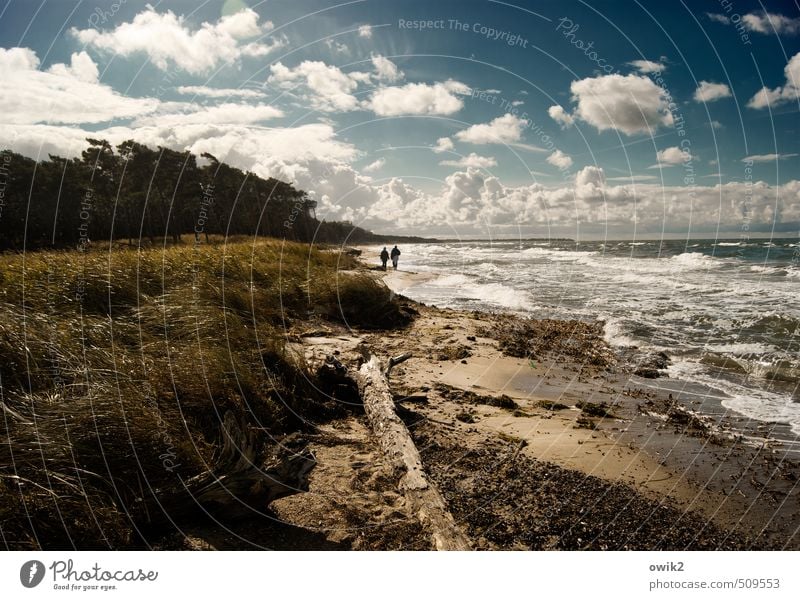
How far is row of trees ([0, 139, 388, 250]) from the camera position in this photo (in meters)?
28.2

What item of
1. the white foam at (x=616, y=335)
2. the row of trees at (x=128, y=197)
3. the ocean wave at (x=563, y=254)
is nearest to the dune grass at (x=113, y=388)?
the white foam at (x=616, y=335)

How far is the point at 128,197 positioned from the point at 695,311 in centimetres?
4406

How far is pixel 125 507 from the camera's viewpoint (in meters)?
2.88

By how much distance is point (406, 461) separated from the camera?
3986 mm

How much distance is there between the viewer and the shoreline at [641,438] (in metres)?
4.31

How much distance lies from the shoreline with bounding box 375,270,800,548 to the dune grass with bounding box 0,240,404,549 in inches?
108

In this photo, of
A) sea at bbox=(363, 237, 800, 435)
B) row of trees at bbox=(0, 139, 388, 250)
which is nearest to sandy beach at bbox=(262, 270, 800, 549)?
sea at bbox=(363, 237, 800, 435)

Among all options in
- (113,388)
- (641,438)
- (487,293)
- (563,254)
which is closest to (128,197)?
(487,293)

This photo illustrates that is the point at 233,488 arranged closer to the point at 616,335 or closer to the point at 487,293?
the point at 616,335

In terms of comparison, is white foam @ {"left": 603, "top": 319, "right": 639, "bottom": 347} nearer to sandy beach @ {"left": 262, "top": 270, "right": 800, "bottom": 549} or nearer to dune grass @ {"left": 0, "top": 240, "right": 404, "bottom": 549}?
sandy beach @ {"left": 262, "top": 270, "right": 800, "bottom": 549}

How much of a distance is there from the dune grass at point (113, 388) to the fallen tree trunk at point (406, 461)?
0.73 m

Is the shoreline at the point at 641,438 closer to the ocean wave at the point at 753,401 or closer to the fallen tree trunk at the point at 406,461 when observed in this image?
the ocean wave at the point at 753,401

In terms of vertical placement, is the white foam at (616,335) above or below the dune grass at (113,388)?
below

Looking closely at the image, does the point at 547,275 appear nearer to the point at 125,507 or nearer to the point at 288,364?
the point at 288,364
